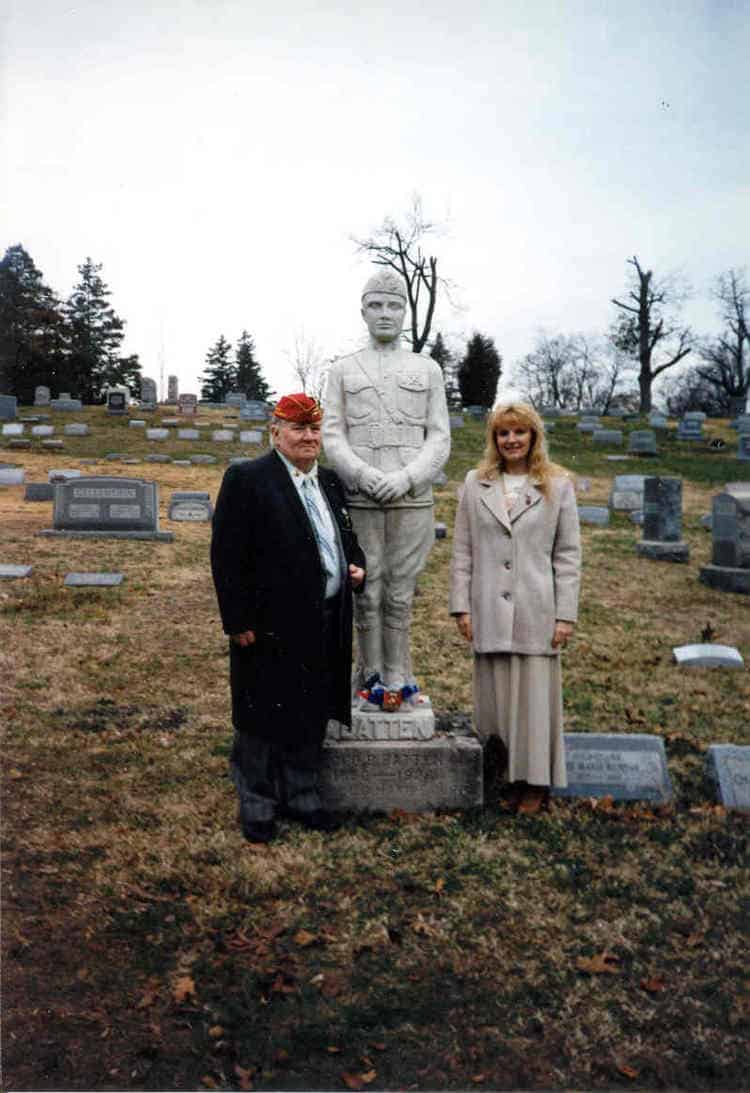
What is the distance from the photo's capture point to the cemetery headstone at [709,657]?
24.3 ft

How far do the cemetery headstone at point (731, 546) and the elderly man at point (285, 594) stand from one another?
754 cm

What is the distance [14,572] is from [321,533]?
6660 millimetres

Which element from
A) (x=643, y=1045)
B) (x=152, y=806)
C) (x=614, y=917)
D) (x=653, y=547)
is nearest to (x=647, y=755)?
(x=614, y=917)

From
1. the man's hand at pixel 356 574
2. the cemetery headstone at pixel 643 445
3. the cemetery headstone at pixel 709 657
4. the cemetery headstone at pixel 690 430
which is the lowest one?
the cemetery headstone at pixel 709 657

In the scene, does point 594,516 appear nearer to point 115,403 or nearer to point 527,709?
point 527,709

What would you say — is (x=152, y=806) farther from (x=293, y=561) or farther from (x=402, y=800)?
(x=293, y=561)

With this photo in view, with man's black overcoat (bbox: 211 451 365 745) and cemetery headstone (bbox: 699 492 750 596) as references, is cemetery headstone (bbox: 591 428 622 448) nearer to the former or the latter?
cemetery headstone (bbox: 699 492 750 596)

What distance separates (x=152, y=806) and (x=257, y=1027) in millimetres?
Result: 1830

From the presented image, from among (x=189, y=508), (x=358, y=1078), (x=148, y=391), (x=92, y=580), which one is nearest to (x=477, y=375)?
(x=148, y=391)

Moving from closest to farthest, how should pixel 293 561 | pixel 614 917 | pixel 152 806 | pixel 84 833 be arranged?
pixel 614 917 → pixel 293 561 → pixel 84 833 → pixel 152 806

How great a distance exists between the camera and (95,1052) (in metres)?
2.78

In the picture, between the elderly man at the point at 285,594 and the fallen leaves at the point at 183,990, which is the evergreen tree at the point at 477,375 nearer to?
the elderly man at the point at 285,594

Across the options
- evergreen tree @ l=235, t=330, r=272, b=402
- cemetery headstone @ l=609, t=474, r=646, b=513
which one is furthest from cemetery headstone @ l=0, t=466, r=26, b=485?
evergreen tree @ l=235, t=330, r=272, b=402

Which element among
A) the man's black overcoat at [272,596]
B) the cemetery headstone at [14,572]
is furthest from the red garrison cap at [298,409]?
the cemetery headstone at [14,572]
